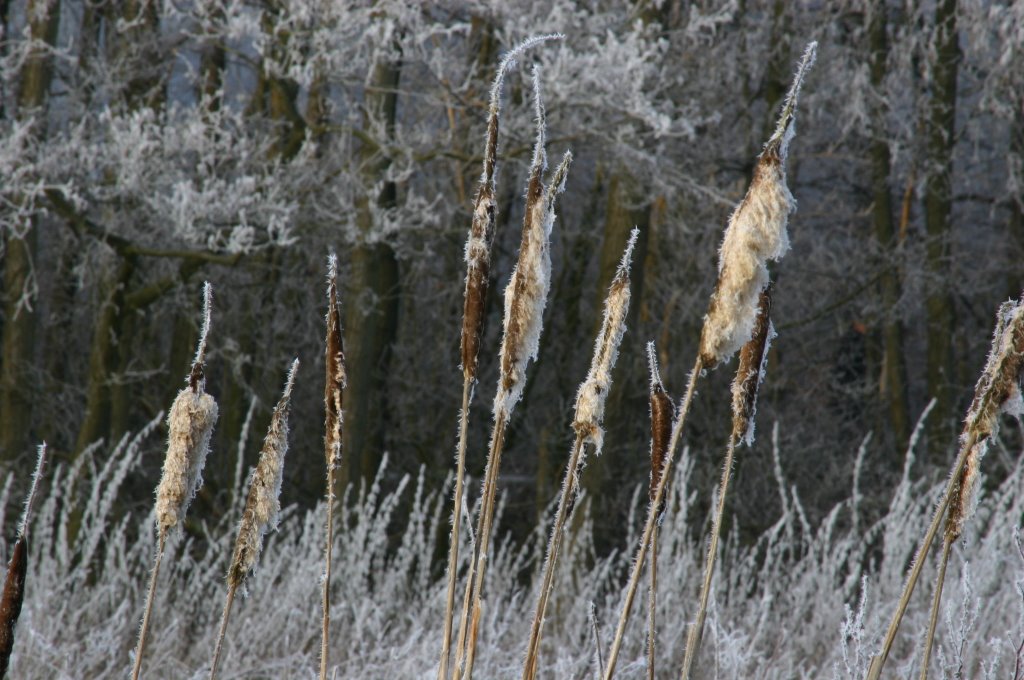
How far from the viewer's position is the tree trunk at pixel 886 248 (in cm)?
1116

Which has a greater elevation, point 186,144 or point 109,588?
point 186,144

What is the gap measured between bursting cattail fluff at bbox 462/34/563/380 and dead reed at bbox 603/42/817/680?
267 millimetres

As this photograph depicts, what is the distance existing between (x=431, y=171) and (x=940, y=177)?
17.1 ft

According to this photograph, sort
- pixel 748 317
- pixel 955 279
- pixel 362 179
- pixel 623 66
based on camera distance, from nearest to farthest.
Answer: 1. pixel 748 317
2. pixel 623 66
3. pixel 362 179
4. pixel 955 279

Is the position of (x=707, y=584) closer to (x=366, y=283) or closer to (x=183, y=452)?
(x=183, y=452)

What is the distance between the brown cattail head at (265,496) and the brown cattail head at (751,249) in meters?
0.56

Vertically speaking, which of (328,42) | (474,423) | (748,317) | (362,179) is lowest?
(474,423)

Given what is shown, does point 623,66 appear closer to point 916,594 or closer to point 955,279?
point 916,594

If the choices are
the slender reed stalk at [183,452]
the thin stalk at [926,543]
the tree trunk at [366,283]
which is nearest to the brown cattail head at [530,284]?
the slender reed stalk at [183,452]

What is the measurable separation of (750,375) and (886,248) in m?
10.7

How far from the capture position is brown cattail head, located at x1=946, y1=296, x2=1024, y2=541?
1.33m

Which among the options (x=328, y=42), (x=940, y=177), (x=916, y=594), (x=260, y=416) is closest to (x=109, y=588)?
(x=916, y=594)

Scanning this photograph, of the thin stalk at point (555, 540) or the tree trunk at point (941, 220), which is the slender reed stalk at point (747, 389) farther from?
the tree trunk at point (941, 220)

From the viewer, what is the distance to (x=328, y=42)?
274 inches
